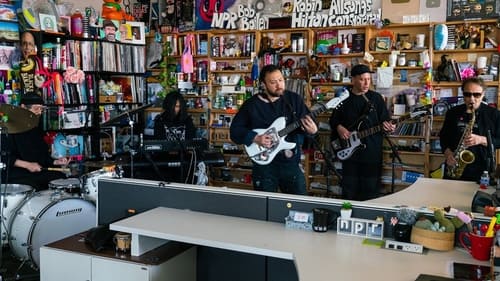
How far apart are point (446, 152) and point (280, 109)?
1.58 meters

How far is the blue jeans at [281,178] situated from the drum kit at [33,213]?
1118mm

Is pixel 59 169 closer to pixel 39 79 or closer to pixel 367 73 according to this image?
pixel 39 79

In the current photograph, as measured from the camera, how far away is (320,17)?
614 centimetres

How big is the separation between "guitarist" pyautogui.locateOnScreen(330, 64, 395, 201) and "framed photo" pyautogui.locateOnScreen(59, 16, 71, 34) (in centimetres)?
338

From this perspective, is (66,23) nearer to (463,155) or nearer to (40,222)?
(40,222)

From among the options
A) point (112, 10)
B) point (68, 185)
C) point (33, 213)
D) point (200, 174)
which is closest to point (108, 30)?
point (112, 10)

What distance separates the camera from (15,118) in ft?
12.9

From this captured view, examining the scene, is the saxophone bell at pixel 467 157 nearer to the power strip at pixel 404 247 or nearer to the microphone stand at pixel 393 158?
the microphone stand at pixel 393 158

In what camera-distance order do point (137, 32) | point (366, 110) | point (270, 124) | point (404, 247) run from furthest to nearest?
point (137, 32)
point (366, 110)
point (270, 124)
point (404, 247)

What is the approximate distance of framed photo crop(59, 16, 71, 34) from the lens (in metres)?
6.00

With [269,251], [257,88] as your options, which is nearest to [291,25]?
[257,88]

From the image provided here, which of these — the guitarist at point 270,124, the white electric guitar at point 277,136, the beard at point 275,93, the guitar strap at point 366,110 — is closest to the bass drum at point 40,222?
the guitarist at point 270,124

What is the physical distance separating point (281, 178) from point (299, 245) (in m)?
1.66

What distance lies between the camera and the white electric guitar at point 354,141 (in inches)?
198
